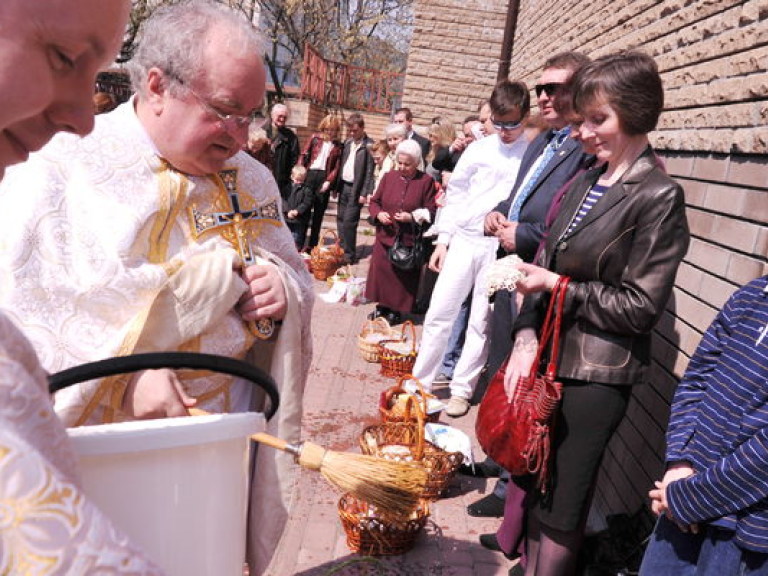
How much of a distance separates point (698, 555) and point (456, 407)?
3050 millimetres

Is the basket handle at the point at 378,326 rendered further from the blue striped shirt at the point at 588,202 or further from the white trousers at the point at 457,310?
the blue striped shirt at the point at 588,202

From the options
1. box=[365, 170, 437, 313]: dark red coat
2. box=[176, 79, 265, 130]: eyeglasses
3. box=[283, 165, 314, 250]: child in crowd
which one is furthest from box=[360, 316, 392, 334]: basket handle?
box=[176, 79, 265, 130]: eyeglasses

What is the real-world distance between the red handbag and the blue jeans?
0.50m

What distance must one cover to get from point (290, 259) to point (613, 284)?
1.19 m

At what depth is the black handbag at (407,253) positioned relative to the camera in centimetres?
707

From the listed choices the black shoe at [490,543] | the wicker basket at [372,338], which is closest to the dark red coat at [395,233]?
the wicker basket at [372,338]

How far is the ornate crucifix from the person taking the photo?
1885 mm

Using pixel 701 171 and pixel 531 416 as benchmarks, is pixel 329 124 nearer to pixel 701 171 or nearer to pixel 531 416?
pixel 701 171

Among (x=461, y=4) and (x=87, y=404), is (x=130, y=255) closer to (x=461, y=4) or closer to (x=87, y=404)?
(x=87, y=404)

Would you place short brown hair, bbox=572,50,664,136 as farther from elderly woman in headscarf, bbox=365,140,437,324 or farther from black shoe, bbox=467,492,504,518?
elderly woman in headscarf, bbox=365,140,437,324

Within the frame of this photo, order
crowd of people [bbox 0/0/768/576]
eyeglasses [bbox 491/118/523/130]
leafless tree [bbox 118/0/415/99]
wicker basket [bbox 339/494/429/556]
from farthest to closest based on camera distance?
leafless tree [bbox 118/0/415/99]
eyeglasses [bbox 491/118/523/130]
wicker basket [bbox 339/494/429/556]
crowd of people [bbox 0/0/768/576]

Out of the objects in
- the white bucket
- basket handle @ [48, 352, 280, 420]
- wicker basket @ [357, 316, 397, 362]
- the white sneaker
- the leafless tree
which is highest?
the leafless tree

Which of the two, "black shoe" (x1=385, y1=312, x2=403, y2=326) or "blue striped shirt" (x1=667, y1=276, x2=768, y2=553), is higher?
"blue striped shirt" (x1=667, y1=276, x2=768, y2=553)

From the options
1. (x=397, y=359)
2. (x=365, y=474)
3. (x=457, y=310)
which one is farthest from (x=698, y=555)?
(x=397, y=359)
